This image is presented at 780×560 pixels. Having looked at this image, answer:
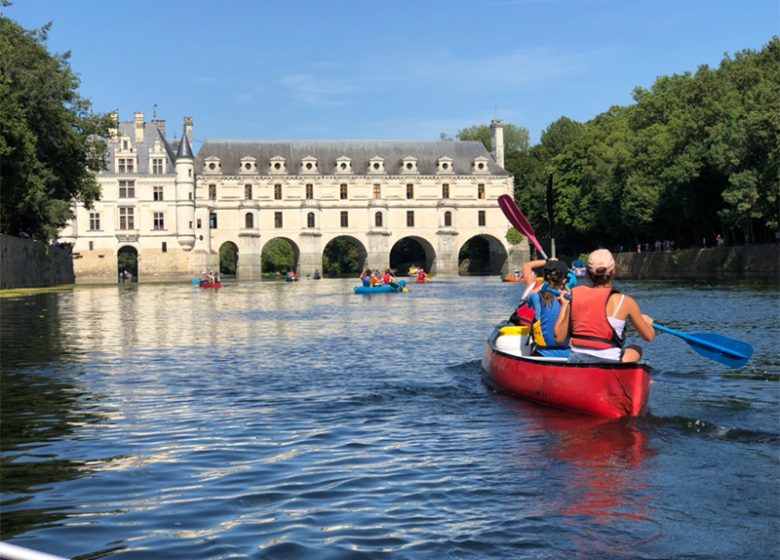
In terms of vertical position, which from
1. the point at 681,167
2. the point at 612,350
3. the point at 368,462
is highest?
the point at 681,167

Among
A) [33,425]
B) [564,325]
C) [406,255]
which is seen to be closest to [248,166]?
[406,255]

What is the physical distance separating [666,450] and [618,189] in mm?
68587

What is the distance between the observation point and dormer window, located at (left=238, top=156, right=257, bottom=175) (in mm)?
102000

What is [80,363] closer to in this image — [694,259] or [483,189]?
[694,259]

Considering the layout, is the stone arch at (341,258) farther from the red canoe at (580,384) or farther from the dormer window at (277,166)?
the red canoe at (580,384)

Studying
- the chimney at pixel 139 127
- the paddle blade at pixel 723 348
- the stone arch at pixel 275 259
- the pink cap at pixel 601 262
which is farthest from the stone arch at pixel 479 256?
the pink cap at pixel 601 262

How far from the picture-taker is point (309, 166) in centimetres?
10375

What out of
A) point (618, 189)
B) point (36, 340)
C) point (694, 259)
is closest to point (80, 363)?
point (36, 340)

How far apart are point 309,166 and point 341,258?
1692 cm

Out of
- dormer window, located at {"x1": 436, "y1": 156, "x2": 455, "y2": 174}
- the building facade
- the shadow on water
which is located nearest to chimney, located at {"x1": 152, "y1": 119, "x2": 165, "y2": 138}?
the building facade

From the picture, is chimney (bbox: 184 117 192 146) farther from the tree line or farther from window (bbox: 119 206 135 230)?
the tree line

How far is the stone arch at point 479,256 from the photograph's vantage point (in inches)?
4191

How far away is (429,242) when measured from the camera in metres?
104

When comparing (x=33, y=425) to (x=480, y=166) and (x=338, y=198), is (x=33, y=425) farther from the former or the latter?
(x=480, y=166)
